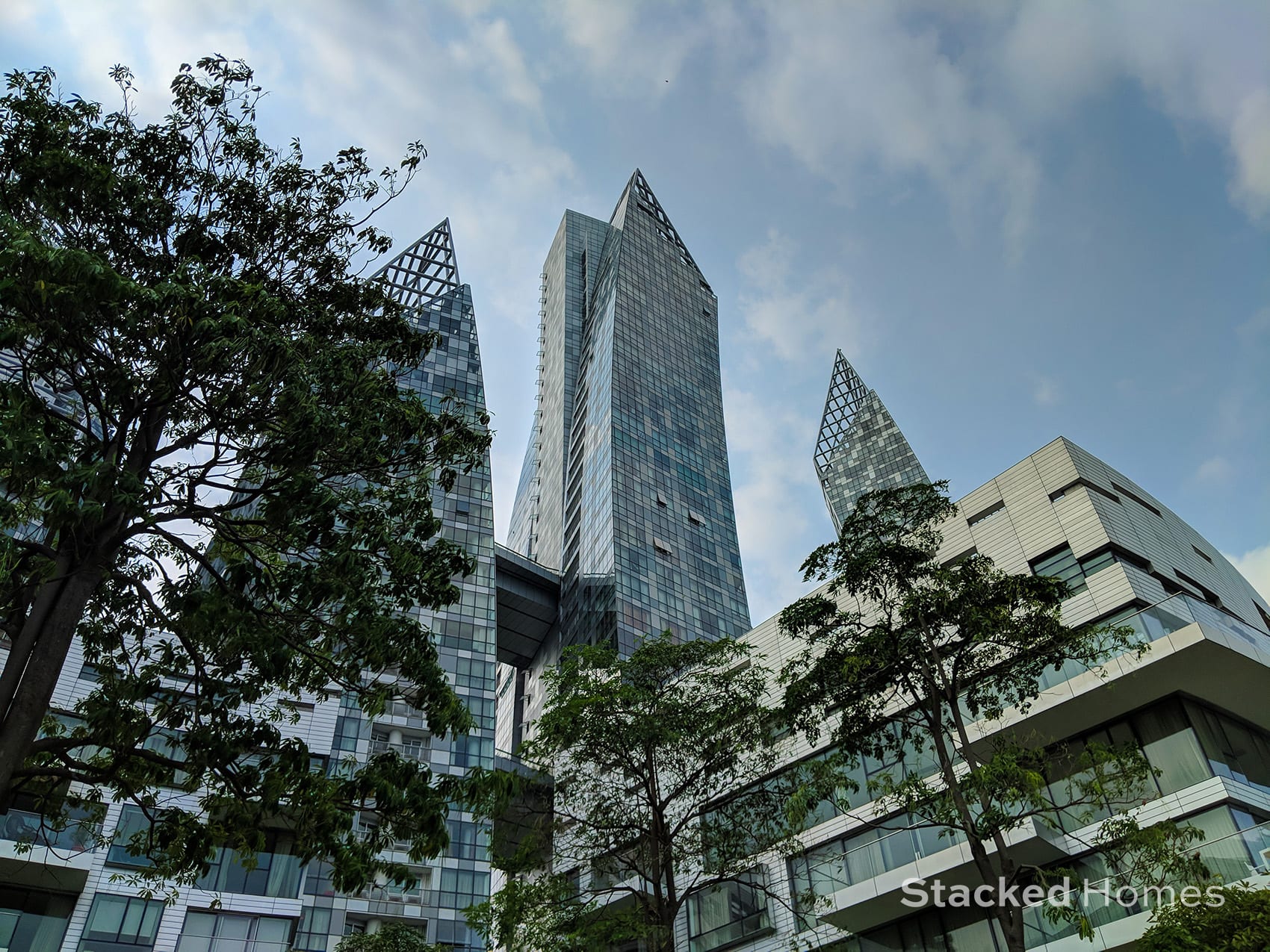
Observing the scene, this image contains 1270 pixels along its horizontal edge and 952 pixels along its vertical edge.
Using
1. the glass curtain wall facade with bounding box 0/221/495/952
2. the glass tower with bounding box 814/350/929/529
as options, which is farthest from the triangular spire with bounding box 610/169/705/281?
the glass curtain wall facade with bounding box 0/221/495/952

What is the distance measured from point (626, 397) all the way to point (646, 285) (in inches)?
736

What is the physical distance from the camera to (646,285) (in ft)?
313

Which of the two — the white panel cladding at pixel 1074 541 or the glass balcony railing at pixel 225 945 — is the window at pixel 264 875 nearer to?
the glass balcony railing at pixel 225 945

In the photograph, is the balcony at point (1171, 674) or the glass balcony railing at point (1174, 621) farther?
the glass balcony railing at point (1174, 621)

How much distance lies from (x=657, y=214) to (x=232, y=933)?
92.2 m

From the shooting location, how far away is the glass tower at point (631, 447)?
230ft

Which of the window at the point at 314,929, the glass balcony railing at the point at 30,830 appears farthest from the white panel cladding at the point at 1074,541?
the window at the point at 314,929

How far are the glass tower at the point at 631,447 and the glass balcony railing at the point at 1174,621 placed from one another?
34.1m

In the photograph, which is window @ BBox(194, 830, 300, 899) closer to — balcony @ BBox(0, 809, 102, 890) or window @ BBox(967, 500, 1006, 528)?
balcony @ BBox(0, 809, 102, 890)

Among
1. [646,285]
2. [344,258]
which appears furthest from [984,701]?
[646,285]

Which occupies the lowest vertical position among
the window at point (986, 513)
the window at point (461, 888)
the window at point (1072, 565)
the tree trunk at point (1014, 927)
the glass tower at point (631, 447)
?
the tree trunk at point (1014, 927)

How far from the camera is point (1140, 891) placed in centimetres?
1777

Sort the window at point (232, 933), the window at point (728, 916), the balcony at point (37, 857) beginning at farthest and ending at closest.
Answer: the window at point (232, 933)
the balcony at point (37, 857)
the window at point (728, 916)

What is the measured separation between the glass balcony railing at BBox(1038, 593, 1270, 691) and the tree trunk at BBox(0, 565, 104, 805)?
18.6 m
